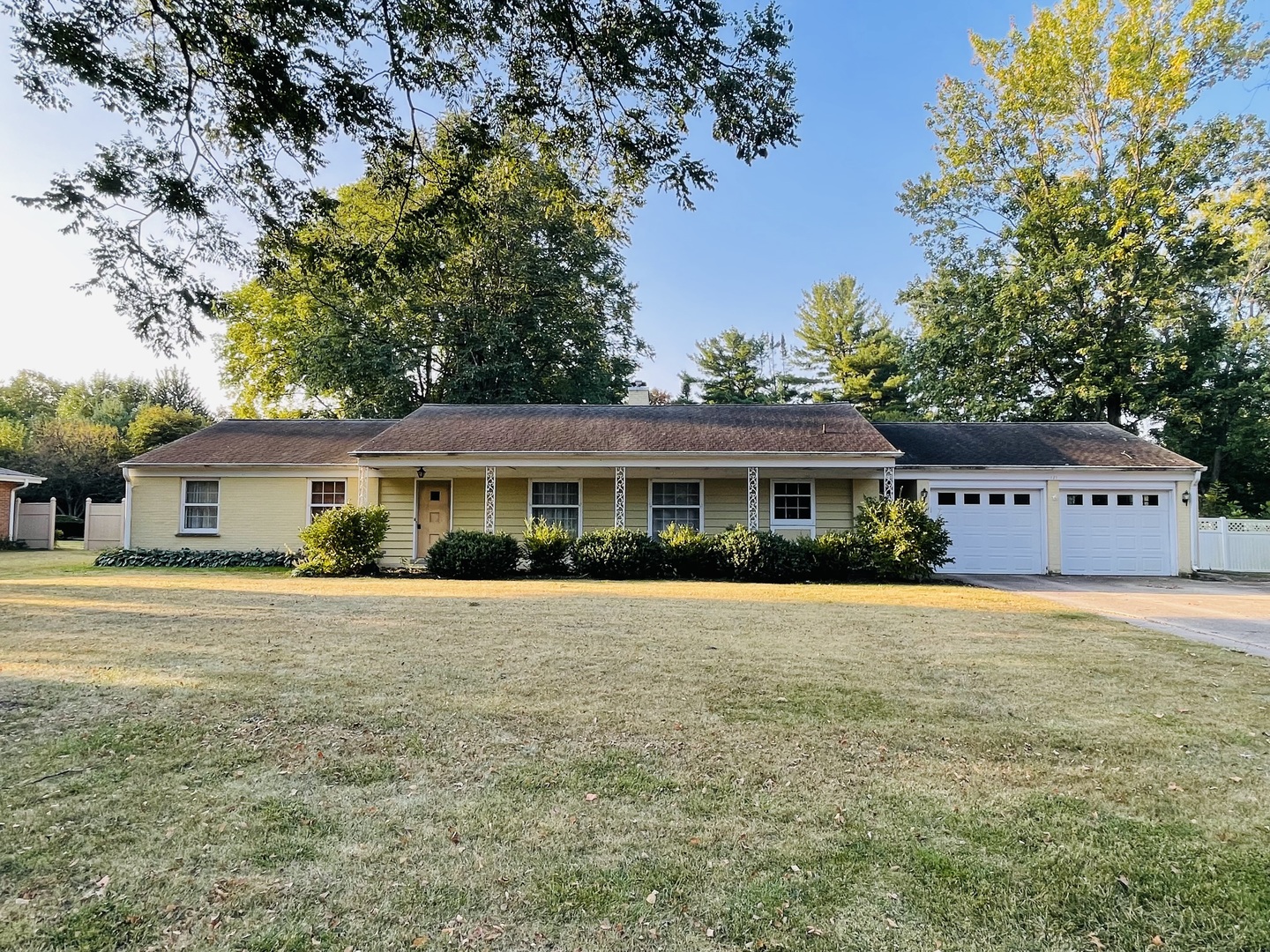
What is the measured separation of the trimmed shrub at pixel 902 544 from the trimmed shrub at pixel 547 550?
20.8 feet

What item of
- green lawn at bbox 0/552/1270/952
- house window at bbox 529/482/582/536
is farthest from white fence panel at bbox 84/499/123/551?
green lawn at bbox 0/552/1270/952

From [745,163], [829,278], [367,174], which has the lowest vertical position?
[745,163]

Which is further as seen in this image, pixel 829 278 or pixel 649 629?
pixel 829 278

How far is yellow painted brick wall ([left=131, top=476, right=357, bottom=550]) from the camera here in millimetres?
16141

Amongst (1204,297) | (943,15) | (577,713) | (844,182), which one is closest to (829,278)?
(1204,297)

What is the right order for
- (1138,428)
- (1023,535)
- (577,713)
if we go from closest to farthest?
1. (577,713)
2. (1023,535)
3. (1138,428)

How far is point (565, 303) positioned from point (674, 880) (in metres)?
23.9

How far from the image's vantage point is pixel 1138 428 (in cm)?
2250

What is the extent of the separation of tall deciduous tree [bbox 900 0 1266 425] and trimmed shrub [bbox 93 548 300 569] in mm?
22624

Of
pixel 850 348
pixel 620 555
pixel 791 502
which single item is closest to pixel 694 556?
pixel 620 555

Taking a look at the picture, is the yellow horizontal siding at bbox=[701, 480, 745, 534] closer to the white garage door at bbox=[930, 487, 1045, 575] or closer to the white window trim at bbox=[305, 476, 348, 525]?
the white garage door at bbox=[930, 487, 1045, 575]

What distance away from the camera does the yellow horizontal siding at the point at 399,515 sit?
51.5ft

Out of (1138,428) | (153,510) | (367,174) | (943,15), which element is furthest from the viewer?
(1138,428)

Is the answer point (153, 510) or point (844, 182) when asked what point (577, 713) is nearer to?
point (844, 182)
